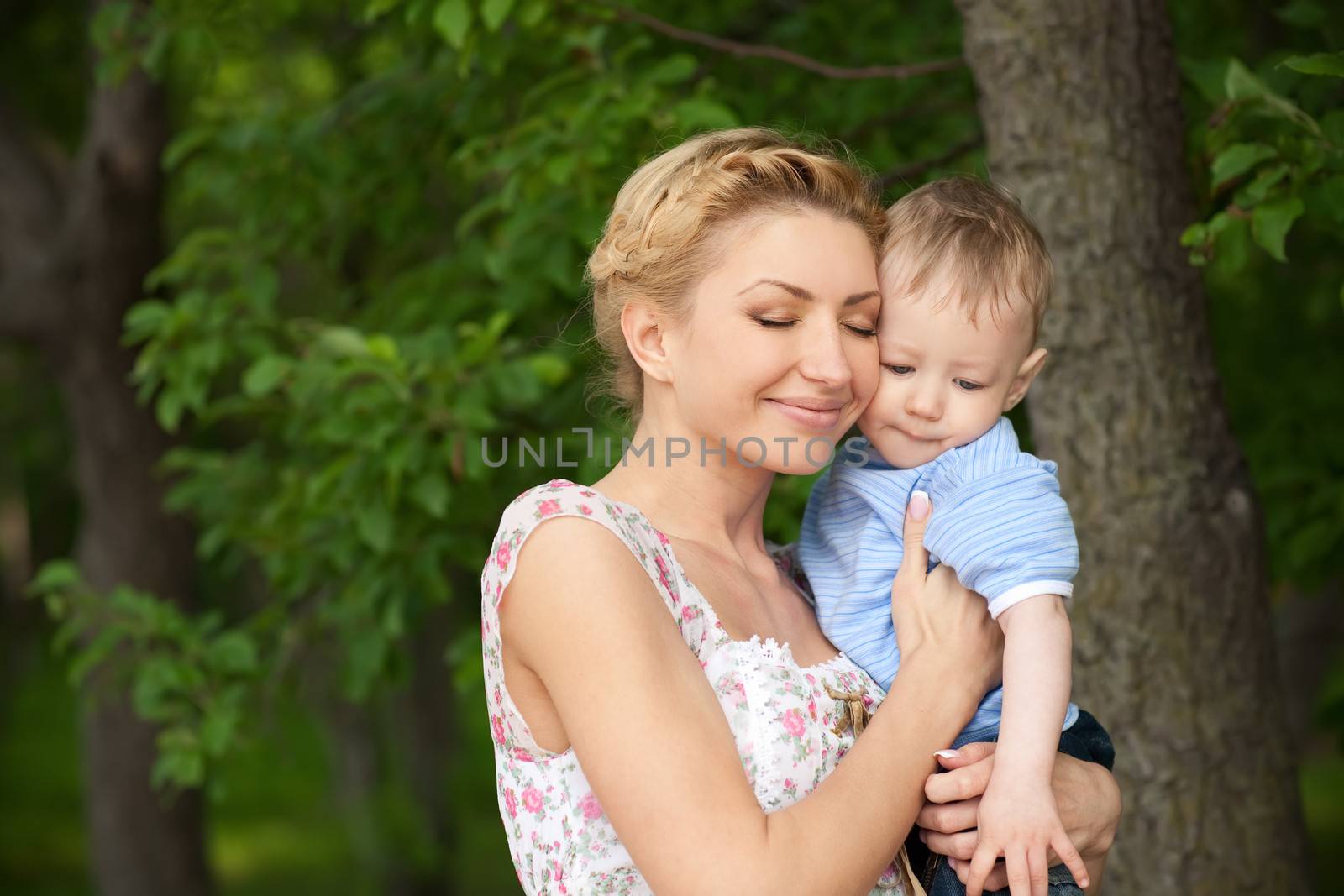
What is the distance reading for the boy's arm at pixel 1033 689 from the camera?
1638 mm

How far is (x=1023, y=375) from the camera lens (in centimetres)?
189

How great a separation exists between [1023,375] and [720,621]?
1.94ft

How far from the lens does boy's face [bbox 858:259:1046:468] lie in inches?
69.6

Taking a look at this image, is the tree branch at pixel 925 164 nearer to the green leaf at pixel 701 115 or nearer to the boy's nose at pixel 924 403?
the green leaf at pixel 701 115

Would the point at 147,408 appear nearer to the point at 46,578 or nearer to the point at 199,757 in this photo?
the point at 46,578

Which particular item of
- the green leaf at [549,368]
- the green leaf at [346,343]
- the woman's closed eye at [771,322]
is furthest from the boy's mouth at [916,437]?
the green leaf at [346,343]

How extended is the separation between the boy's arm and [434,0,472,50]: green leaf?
1.76 m

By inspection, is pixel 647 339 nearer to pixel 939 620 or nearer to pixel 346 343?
pixel 939 620

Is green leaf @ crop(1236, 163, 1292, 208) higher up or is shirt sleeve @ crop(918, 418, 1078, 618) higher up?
green leaf @ crop(1236, 163, 1292, 208)

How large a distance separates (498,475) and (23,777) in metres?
15.7

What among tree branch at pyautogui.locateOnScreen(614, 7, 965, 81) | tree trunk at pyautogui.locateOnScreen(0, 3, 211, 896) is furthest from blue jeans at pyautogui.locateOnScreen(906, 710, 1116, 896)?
tree trunk at pyautogui.locateOnScreen(0, 3, 211, 896)

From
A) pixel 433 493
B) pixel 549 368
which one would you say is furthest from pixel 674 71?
pixel 433 493

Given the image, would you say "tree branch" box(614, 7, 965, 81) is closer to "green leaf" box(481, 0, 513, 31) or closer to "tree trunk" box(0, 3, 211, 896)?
"green leaf" box(481, 0, 513, 31)

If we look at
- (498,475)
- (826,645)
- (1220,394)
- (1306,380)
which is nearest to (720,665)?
(826,645)
